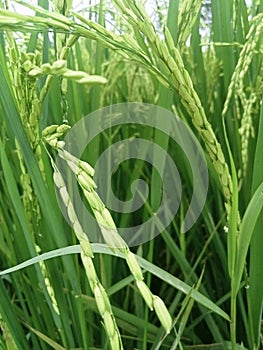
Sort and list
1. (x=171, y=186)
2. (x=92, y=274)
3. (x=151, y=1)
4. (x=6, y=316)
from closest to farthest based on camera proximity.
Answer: (x=92, y=274) < (x=6, y=316) < (x=171, y=186) < (x=151, y=1)

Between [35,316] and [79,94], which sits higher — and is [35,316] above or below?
below

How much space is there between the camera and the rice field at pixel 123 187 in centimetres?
29

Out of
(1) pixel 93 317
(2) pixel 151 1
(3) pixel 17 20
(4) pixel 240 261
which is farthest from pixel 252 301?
(2) pixel 151 1

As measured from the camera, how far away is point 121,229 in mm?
625

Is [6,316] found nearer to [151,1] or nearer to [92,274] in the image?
[92,274]

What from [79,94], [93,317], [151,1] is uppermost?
[151,1]

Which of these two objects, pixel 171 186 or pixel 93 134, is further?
pixel 171 186

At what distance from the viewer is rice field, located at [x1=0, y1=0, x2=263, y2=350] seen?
294 millimetres

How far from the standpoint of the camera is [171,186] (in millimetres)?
714

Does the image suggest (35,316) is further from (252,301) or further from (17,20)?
(17,20)

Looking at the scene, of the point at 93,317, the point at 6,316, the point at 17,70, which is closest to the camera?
the point at 17,70

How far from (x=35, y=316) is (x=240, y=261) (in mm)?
245

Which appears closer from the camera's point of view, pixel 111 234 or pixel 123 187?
pixel 111 234

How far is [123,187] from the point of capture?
727mm
